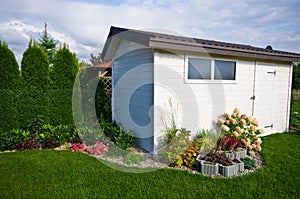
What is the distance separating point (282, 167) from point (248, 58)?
3092 millimetres

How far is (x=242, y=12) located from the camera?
6621 mm

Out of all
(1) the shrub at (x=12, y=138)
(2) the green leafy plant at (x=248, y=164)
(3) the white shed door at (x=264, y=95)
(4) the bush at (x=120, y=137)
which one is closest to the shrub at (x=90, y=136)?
(4) the bush at (x=120, y=137)

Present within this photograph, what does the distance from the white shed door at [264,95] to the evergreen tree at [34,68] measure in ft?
21.1

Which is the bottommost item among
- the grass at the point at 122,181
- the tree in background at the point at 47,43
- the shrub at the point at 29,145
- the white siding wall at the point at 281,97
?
the grass at the point at 122,181

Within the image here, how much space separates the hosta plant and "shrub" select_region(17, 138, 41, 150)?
4661 millimetres

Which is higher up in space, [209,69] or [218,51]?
[218,51]

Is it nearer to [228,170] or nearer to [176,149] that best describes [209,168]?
[228,170]

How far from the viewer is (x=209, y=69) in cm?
467

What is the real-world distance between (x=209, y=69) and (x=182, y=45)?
1146 millimetres

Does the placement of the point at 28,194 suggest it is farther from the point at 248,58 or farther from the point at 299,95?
the point at 299,95

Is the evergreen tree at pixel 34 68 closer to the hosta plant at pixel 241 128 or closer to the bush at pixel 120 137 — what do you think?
the bush at pixel 120 137

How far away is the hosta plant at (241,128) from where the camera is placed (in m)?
4.30

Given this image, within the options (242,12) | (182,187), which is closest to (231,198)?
(182,187)

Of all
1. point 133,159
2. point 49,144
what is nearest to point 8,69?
point 49,144
